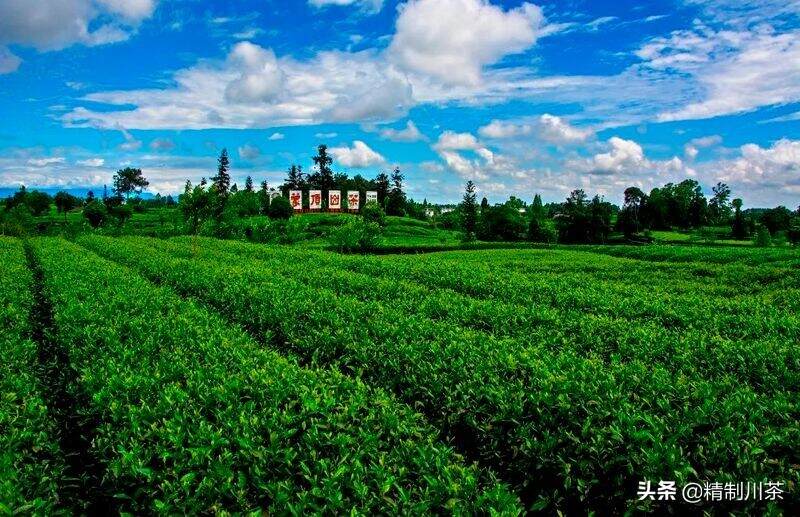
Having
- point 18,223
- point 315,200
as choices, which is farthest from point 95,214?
point 315,200

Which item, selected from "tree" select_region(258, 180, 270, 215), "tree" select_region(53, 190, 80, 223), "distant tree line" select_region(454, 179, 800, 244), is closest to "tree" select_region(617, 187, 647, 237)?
"distant tree line" select_region(454, 179, 800, 244)

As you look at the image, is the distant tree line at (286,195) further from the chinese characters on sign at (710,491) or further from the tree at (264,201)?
the chinese characters on sign at (710,491)

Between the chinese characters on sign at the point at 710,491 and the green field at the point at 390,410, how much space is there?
0.07 metres

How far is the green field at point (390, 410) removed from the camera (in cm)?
430

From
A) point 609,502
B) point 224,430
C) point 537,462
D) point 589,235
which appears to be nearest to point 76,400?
point 224,430

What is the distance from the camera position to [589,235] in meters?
78.3

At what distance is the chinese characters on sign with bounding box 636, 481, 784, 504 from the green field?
2.9 inches

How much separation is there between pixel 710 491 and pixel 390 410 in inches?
118

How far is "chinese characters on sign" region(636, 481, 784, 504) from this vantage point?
13.4 feet

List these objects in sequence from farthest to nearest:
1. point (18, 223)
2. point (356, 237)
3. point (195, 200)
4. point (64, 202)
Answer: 1. point (64, 202)
2. point (18, 223)
3. point (356, 237)
4. point (195, 200)

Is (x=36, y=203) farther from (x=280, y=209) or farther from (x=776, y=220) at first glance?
(x=776, y=220)

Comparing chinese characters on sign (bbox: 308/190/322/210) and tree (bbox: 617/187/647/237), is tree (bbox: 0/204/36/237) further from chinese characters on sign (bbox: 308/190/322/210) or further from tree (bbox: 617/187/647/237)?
tree (bbox: 617/187/647/237)

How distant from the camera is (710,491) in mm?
4176

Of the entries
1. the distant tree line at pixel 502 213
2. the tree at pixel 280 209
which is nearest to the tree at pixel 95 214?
the distant tree line at pixel 502 213
